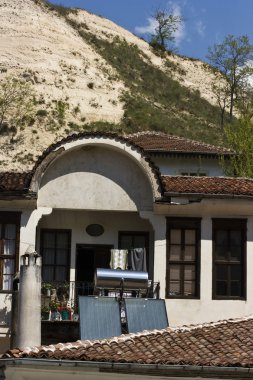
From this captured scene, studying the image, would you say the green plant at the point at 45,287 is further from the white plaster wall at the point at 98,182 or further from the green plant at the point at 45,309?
the white plaster wall at the point at 98,182

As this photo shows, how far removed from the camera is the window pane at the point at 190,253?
2405 cm

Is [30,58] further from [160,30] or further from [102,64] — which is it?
[160,30]

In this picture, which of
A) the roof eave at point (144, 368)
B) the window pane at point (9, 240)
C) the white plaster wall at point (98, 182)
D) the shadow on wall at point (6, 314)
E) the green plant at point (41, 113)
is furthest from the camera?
the green plant at point (41, 113)

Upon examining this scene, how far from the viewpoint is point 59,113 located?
76.6m

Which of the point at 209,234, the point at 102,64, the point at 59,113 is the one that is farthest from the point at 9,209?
the point at 102,64

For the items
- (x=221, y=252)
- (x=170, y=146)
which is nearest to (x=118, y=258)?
(x=221, y=252)

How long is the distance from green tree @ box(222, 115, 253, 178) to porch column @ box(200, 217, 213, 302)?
10.9 m

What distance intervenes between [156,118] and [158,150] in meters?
47.0

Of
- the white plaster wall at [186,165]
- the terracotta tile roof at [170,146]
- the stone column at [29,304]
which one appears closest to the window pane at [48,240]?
the stone column at [29,304]

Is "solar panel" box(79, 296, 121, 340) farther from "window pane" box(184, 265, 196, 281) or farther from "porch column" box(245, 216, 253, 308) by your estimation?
"porch column" box(245, 216, 253, 308)

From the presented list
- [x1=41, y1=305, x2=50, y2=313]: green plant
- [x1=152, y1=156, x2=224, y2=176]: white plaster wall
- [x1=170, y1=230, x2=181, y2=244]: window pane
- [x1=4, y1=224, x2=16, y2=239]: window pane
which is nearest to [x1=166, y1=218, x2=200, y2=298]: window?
[x1=170, y1=230, x2=181, y2=244]: window pane

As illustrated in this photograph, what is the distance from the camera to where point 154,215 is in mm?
24203

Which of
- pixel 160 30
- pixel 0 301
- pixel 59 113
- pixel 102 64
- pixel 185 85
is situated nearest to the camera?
pixel 0 301

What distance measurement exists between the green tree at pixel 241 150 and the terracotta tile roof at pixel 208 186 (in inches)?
389
